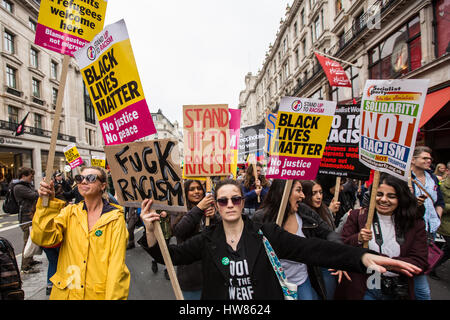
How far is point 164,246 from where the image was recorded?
1867mm

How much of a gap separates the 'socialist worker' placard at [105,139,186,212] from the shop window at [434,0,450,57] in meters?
12.7

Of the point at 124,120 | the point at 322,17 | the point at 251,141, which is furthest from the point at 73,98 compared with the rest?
the point at 124,120

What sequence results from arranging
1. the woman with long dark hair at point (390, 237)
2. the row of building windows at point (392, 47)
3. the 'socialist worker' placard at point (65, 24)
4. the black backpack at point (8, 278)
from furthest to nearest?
1. the row of building windows at point (392, 47)
2. the 'socialist worker' placard at point (65, 24)
3. the woman with long dark hair at point (390, 237)
4. the black backpack at point (8, 278)

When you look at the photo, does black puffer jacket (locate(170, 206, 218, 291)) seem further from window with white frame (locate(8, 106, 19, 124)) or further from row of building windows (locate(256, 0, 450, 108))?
window with white frame (locate(8, 106, 19, 124))

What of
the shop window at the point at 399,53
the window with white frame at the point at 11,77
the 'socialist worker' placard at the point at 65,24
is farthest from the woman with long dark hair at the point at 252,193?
the window with white frame at the point at 11,77

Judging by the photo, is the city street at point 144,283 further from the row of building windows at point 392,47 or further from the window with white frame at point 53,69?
the window with white frame at point 53,69

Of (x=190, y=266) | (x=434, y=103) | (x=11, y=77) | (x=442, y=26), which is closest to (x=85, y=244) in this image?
(x=190, y=266)

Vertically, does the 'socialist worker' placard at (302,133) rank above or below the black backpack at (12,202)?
above

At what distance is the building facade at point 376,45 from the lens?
404 inches

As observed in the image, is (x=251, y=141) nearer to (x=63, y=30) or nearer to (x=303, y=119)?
(x=303, y=119)

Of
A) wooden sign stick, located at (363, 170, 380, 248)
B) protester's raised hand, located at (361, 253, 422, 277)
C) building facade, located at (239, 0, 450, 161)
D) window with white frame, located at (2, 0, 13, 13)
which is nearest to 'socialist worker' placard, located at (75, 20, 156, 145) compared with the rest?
protester's raised hand, located at (361, 253, 422, 277)

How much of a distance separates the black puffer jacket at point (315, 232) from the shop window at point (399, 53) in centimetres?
1265

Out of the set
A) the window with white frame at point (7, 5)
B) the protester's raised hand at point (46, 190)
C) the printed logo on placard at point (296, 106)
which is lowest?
the protester's raised hand at point (46, 190)
